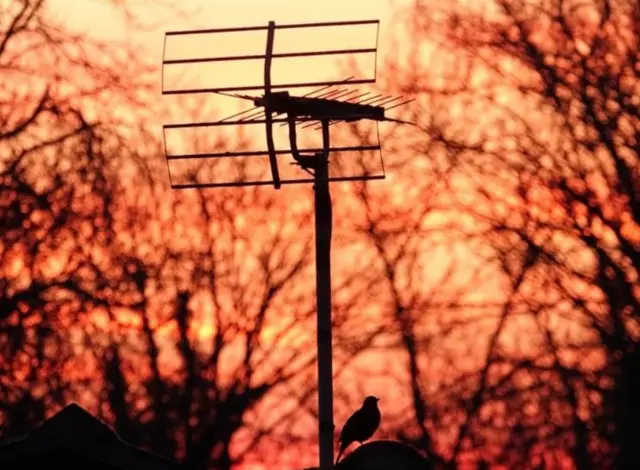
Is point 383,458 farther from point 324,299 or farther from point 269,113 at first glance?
point 269,113

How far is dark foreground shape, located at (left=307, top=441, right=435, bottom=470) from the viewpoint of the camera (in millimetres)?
17078

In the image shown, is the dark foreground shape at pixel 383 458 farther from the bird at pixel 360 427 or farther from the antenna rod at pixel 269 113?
the antenna rod at pixel 269 113

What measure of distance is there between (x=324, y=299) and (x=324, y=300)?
11 millimetres

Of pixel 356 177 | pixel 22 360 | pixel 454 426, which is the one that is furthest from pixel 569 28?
pixel 356 177

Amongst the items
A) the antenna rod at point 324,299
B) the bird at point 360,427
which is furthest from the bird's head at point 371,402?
the antenna rod at point 324,299

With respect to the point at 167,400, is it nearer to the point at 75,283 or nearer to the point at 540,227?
the point at 75,283

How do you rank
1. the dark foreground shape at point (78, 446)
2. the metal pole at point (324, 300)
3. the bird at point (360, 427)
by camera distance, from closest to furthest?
the metal pole at point (324, 300), the dark foreground shape at point (78, 446), the bird at point (360, 427)

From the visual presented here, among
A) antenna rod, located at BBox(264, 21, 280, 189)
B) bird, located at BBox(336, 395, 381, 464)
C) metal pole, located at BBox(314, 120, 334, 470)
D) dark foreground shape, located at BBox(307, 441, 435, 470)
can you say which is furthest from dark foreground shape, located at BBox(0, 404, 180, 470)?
antenna rod, located at BBox(264, 21, 280, 189)

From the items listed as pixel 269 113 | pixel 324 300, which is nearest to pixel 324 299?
pixel 324 300

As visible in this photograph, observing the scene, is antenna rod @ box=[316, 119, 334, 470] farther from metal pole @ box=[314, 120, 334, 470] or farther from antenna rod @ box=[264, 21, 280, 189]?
antenna rod @ box=[264, 21, 280, 189]

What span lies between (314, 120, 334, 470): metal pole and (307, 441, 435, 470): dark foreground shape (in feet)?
7.14

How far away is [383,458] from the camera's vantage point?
17.1 m

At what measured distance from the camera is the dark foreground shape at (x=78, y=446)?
667 inches

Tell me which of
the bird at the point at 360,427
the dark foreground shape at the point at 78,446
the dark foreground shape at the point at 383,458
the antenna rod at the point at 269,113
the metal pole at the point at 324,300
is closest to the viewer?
the metal pole at the point at 324,300
